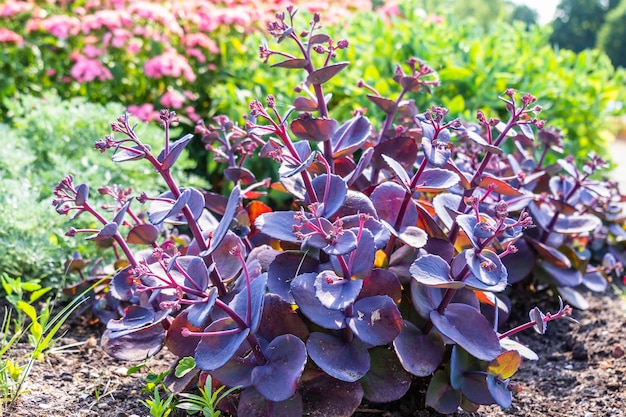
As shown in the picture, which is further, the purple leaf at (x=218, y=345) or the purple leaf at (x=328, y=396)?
the purple leaf at (x=328, y=396)

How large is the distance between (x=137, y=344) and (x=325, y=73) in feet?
2.62

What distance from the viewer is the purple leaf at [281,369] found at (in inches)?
48.9

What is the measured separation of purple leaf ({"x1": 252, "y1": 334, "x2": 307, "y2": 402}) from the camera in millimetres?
1243

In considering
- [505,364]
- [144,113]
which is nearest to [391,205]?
[505,364]

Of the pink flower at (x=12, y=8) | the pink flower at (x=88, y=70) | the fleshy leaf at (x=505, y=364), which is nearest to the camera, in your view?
the fleshy leaf at (x=505, y=364)

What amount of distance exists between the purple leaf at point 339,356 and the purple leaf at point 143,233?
0.51 metres

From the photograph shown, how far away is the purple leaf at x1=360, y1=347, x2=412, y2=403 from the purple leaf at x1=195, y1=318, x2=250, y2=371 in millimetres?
343

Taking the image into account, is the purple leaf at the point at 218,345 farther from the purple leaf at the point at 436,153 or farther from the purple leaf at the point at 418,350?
the purple leaf at the point at 436,153

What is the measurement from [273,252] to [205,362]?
0.37 m

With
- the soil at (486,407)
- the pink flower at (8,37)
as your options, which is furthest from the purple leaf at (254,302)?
the pink flower at (8,37)

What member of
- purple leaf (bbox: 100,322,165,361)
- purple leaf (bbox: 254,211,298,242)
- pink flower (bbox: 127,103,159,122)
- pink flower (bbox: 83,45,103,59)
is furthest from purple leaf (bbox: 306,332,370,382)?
pink flower (bbox: 83,45,103,59)

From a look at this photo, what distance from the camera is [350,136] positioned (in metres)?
1.61

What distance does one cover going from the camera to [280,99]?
329 centimetres

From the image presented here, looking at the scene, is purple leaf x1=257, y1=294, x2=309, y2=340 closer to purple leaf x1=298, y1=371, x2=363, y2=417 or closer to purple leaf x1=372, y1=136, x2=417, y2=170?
purple leaf x1=298, y1=371, x2=363, y2=417
